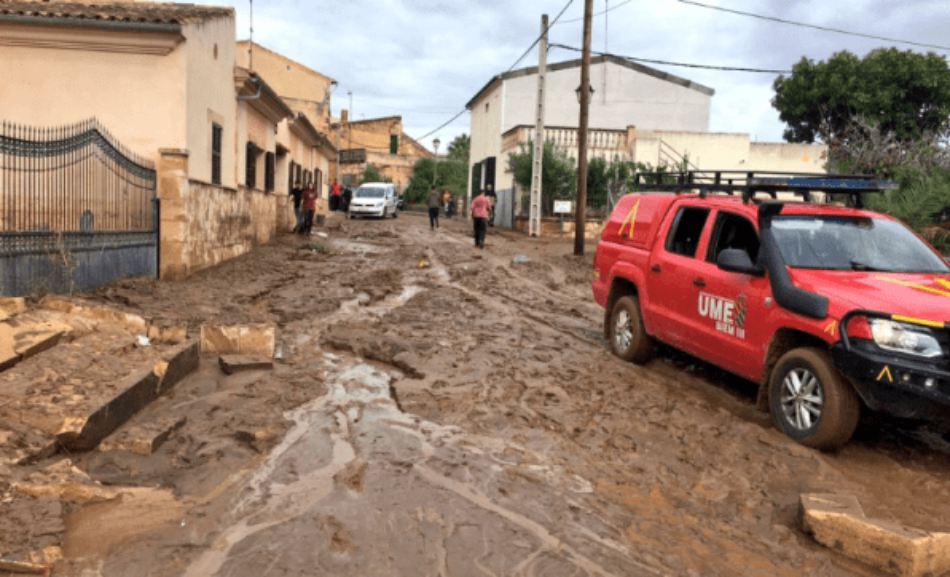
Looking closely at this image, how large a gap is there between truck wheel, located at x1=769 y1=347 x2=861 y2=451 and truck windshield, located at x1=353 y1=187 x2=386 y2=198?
34.7m

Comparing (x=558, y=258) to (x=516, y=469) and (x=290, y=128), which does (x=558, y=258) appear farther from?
(x=516, y=469)

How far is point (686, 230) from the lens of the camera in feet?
23.7

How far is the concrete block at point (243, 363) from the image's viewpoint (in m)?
6.89

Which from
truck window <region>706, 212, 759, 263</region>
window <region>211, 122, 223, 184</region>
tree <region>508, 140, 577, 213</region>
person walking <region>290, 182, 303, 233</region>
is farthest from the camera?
tree <region>508, 140, 577, 213</region>

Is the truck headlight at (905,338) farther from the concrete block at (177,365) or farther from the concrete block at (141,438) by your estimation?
the concrete block at (177,365)

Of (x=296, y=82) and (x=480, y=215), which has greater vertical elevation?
(x=296, y=82)

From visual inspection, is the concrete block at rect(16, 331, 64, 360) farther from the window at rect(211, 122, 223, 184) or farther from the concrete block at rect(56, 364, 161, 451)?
the window at rect(211, 122, 223, 184)

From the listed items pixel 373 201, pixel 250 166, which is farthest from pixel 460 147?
pixel 250 166

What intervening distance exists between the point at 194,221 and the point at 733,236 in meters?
9.16

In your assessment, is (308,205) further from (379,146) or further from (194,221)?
(379,146)

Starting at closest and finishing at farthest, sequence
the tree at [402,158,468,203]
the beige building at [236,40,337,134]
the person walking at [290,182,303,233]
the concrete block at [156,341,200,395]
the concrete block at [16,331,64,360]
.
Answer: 1. the concrete block at [16,331,64,360]
2. the concrete block at [156,341,200,395]
3. the person walking at [290,182,303,233]
4. the beige building at [236,40,337,134]
5. the tree at [402,158,468,203]

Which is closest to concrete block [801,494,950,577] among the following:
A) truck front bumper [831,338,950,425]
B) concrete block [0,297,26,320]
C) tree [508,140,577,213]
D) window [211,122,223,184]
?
truck front bumper [831,338,950,425]

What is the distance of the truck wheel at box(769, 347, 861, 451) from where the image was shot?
4.97m

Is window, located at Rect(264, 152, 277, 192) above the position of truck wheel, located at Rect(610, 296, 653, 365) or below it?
above
